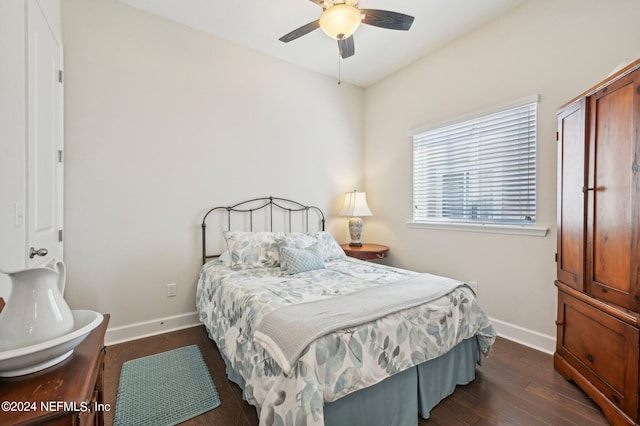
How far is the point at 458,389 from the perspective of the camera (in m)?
1.89

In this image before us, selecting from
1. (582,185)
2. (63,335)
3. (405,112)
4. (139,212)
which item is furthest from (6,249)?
(405,112)

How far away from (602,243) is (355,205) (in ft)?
7.87

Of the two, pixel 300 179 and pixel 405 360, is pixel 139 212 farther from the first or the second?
pixel 405 360

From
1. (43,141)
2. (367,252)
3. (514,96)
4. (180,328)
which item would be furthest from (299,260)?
(514,96)

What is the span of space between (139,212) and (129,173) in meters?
0.35

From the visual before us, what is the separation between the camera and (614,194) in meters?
1.60

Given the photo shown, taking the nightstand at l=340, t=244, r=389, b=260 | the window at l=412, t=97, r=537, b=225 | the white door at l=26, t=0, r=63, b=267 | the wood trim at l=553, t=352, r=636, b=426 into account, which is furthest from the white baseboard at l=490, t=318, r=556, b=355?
the white door at l=26, t=0, r=63, b=267

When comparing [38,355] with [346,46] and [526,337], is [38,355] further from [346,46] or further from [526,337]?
[526,337]

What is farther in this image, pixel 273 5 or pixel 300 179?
pixel 300 179

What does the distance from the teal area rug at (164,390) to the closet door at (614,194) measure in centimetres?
237

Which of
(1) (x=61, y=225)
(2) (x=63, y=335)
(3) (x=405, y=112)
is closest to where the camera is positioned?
(2) (x=63, y=335)

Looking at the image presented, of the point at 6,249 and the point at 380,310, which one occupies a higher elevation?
the point at 6,249

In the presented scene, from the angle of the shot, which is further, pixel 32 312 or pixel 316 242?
pixel 316 242

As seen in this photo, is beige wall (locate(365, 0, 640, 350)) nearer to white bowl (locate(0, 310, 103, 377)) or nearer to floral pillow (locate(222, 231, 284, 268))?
floral pillow (locate(222, 231, 284, 268))
